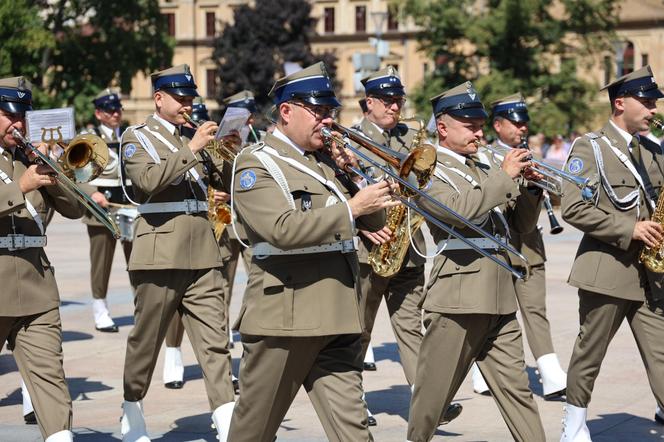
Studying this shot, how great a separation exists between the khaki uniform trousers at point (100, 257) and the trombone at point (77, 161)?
5788 mm

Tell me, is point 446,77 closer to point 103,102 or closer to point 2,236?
point 103,102

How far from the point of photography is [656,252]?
788 cm

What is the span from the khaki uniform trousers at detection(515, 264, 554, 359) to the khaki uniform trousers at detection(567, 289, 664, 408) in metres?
1.78

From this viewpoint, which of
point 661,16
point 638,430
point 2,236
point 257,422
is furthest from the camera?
point 661,16

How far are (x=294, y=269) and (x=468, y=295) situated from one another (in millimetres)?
1237

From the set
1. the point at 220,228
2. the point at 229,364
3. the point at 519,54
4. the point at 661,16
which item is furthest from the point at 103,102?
the point at 661,16

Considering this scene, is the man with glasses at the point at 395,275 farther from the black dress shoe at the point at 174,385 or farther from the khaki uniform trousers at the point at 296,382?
the khaki uniform trousers at the point at 296,382

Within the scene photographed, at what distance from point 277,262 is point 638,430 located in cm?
345

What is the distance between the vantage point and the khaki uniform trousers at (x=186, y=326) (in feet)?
26.9

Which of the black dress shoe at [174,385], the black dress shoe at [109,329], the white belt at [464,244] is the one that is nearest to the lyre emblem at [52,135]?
the white belt at [464,244]

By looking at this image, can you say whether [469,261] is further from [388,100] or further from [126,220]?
[126,220]

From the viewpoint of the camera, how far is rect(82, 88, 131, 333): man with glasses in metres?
12.7

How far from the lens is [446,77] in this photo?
181 ft

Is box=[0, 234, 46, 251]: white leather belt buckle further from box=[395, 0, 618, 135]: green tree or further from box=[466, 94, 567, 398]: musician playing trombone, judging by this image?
box=[395, 0, 618, 135]: green tree
